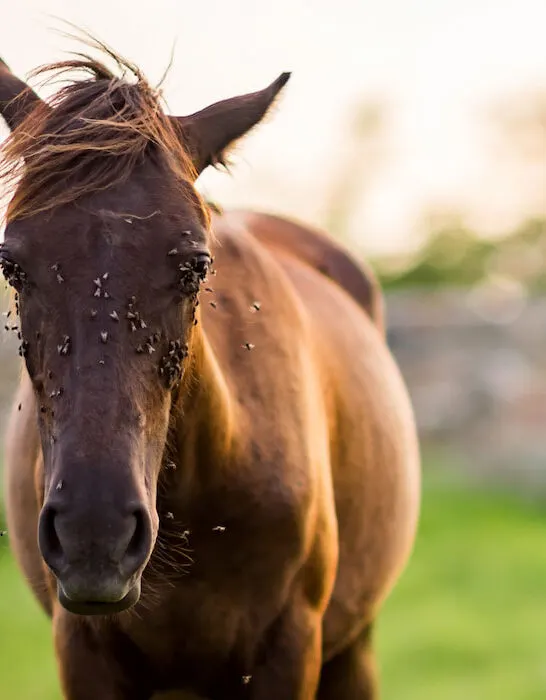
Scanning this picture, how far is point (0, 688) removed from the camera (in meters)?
7.14

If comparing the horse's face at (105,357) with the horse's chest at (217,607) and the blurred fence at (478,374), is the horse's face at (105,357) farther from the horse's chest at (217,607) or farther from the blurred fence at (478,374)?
the blurred fence at (478,374)

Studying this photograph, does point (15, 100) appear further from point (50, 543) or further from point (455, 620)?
point (455, 620)

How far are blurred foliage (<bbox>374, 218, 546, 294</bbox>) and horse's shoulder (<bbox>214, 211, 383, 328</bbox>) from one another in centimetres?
1736

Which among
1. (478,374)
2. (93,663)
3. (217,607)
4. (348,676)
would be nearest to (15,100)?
(217,607)

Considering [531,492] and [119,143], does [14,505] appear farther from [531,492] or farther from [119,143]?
[531,492]

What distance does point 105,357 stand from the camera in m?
2.45

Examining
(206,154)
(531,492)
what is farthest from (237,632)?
(531,492)

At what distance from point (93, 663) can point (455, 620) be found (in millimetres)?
5667

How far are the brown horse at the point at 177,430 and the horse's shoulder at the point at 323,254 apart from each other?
0.44 meters

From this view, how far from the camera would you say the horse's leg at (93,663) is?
3.25 metres

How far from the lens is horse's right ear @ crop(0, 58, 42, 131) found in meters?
2.95

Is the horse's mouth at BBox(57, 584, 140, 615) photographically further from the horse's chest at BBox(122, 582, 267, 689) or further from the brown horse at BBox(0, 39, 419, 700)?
the horse's chest at BBox(122, 582, 267, 689)

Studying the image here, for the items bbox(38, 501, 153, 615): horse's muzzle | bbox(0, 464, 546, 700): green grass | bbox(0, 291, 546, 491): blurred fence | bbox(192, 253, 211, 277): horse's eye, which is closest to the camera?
bbox(38, 501, 153, 615): horse's muzzle

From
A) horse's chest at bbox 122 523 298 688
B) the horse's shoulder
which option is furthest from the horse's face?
the horse's shoulder
